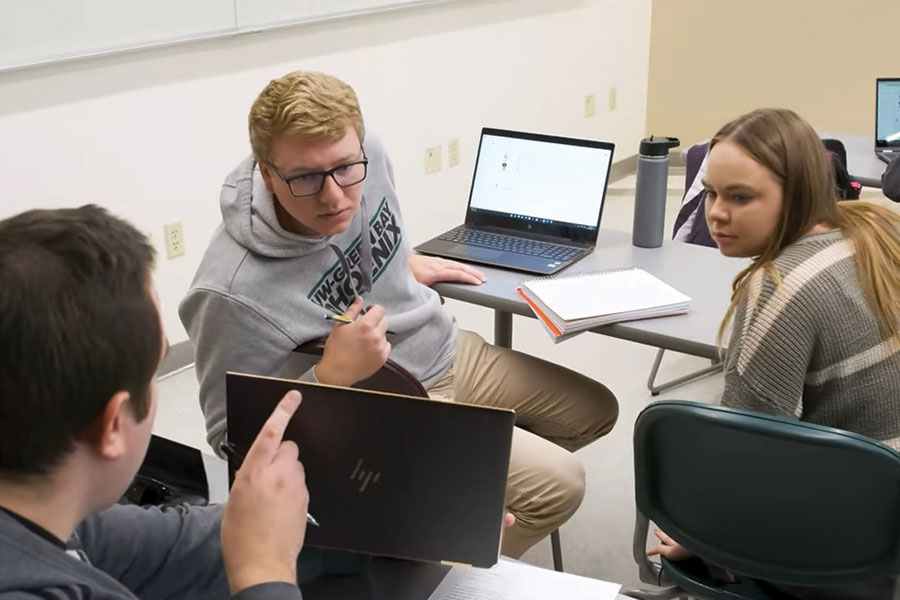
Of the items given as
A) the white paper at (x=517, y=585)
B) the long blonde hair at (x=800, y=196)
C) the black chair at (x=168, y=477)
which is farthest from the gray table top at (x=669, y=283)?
the black chair at (x=168, y=477)

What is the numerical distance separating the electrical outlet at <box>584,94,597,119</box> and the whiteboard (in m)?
2.00

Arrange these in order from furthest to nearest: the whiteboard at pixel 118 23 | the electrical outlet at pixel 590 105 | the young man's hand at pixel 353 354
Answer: the electrical outlet at pixel 590 105, the whiteboard at pixel 118 23, the young man's hand at pixel 353 354

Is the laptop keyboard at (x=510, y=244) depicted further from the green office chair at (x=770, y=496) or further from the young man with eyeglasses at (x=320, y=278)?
the green office chair at (x=770, y=496)

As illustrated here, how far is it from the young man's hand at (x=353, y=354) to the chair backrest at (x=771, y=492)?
430 mm

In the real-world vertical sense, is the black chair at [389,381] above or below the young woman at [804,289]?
below

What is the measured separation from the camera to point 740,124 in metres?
1.81

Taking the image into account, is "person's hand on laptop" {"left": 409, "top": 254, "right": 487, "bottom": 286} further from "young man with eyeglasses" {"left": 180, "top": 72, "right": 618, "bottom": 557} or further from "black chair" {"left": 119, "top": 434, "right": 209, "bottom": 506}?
"black chair" {"left": 119, "top": 434, "right": 209, "bottom": 506}

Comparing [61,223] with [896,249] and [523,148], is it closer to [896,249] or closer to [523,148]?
[896,249]

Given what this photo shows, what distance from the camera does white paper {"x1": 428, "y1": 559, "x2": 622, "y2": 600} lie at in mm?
1215

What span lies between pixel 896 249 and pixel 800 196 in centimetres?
18

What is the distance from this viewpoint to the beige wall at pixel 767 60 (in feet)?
17.5

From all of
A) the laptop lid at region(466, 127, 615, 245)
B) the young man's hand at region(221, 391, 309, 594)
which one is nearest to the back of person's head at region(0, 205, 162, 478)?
the young man's hand at region(221, 391, 309, 594)

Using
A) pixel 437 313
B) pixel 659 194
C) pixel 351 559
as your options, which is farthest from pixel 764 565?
pixel 659 194

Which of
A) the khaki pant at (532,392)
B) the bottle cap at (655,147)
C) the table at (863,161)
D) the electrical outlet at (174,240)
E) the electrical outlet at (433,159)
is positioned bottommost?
the khaki pant at (532,392)
